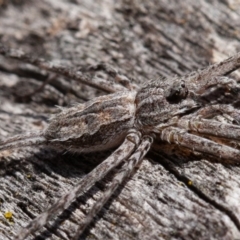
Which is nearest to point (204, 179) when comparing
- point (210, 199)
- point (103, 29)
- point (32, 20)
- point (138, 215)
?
point (210, 199)

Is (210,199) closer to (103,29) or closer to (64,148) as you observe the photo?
(64,148)

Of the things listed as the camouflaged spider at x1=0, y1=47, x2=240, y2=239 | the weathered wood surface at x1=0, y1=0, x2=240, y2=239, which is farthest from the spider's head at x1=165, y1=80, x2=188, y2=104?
the weathered wood surface at x1=0, y1=0, x2=240, y2=239

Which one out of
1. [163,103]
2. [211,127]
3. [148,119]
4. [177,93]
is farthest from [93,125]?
[211,127]

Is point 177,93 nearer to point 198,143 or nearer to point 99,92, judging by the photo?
point 198,143

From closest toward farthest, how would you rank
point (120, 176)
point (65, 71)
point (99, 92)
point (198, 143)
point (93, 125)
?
1. point (120, 176)
2. point (198, 143)
3. point (93, 125)
4. point (65, 71)
5. point (99, 92)

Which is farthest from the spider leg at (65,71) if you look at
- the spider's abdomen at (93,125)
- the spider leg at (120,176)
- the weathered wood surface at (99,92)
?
the spider leg at (120,176)

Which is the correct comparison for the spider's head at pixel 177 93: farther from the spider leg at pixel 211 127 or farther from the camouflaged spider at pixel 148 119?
the spider leg at pixel 211 127
